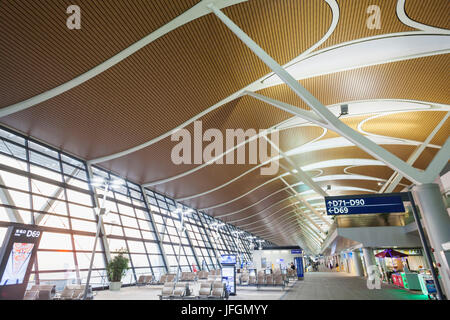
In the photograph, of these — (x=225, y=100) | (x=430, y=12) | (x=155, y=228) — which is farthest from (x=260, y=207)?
(x=430, y=12)

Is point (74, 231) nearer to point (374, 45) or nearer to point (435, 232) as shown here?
point (435, 232)

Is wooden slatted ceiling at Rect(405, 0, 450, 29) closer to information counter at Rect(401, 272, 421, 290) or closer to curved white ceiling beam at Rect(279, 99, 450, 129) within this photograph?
curved white ceiling beam at Rect(279, 99, 450, 129)

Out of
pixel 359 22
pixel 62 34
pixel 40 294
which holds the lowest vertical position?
pixel 40 294

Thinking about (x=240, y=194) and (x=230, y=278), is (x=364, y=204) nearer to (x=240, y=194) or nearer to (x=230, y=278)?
(x=230, y=278)

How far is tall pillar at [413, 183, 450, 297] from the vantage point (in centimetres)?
658

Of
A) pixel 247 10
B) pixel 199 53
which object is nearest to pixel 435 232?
pixel 247 10

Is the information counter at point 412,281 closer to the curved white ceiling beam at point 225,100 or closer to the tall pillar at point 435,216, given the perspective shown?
the tall pillar at point 435,216

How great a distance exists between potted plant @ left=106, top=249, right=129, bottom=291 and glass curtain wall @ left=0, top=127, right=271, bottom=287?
55 centimetres

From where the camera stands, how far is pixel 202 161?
19484mm

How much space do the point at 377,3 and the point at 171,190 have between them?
20.5 meters

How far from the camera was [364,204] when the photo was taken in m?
9.63

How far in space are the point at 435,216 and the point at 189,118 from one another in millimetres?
11218
